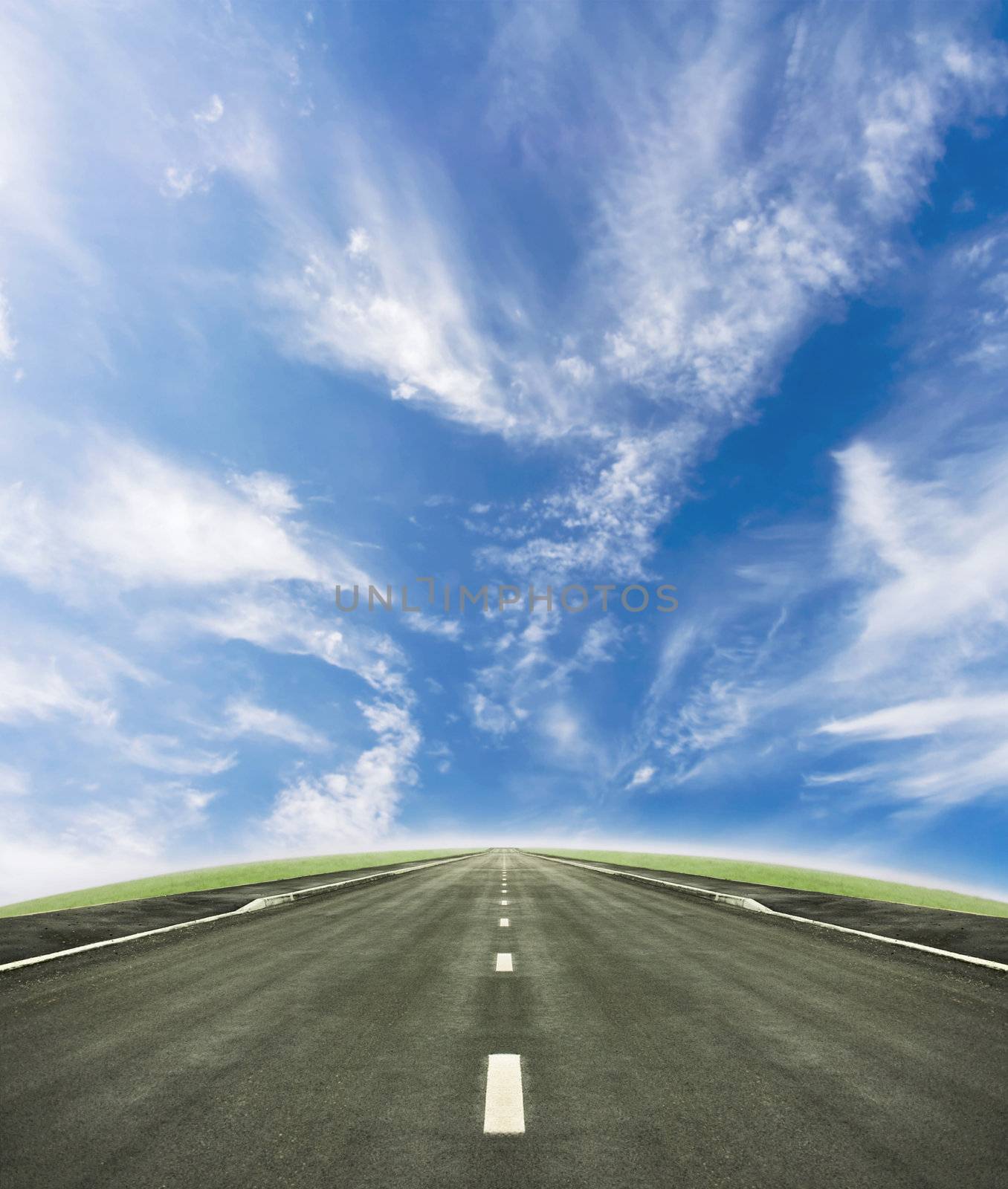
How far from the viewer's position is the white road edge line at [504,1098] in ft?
13.5

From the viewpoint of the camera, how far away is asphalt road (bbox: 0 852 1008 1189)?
12.3 feet

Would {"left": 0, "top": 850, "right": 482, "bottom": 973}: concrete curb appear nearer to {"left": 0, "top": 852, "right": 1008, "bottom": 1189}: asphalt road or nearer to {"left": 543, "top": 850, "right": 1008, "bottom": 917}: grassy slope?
{"left": 0, "top": 852, "right": 1008, "bottom": 1189}: asphalt road

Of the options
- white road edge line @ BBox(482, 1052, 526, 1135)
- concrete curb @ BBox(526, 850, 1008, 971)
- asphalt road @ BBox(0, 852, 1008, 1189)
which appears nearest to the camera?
asphalt road @ BBox(0, 852, 1008, 1189)

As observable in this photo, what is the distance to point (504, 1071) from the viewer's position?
511 cm

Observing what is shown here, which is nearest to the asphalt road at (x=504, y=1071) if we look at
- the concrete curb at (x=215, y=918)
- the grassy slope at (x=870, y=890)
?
the concrete curb at (x=215, y=918)

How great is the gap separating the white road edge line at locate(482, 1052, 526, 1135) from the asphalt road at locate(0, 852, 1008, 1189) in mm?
25

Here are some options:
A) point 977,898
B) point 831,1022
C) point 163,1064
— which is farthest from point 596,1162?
point 977,898

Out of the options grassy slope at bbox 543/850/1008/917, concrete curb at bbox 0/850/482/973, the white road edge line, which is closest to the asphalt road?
the white road edge line

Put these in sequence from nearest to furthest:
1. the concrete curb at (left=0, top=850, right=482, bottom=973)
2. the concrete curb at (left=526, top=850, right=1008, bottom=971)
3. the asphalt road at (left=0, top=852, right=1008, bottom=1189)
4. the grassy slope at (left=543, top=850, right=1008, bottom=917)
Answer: the asphalt road at (left=0, top=852, right=1008, bottom=1189)
the concrete curb at (left=526, top=850, right=1008, bottom=971)
the concrete curb at (left=0, top=850, right=482, bottom=973)
the grassy slope at (left=543, top=850, right=1008, bottom=917)

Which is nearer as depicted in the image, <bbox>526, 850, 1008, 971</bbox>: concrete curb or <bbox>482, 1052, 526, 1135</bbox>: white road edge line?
<bbox>482, 1052, 526, 1135</bbox>: white road edge line

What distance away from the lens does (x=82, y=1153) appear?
12.8ft

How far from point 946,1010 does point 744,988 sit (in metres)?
1.97

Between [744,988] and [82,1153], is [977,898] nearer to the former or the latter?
[744,988]

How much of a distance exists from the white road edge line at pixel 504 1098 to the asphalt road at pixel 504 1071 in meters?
0.02
